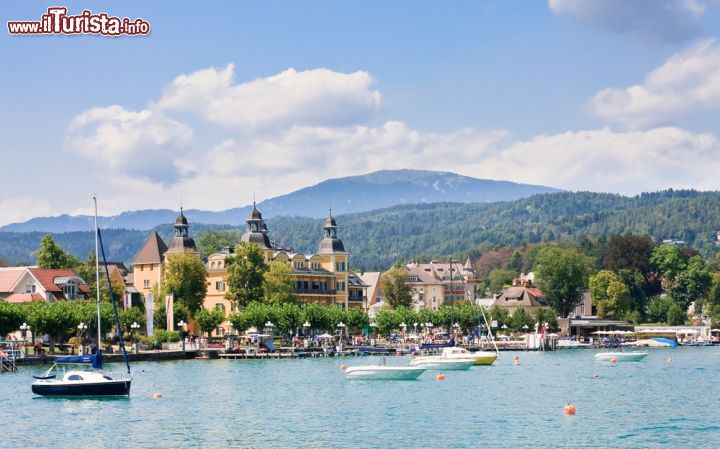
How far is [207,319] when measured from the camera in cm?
11875

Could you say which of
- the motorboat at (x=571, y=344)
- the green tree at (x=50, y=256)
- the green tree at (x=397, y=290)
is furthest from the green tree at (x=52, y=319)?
the motorboat at (x=571, y=344)

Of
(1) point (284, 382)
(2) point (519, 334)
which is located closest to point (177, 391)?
(1) point (284, 382)

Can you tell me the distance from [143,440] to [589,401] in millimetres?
26200

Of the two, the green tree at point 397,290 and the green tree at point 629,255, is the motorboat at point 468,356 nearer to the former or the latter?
the green tree at point 397,290

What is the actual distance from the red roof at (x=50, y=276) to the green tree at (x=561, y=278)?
67.5m

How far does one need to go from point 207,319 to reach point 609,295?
232 feet

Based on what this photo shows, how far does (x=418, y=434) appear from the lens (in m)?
47.6

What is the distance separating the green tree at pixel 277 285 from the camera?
124 meters

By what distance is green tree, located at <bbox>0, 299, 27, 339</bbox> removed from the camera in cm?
9406

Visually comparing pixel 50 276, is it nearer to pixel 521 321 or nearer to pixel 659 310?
pixel 521 321

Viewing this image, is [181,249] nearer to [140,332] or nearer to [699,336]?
[140,332]

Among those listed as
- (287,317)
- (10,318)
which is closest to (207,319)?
(287,317)

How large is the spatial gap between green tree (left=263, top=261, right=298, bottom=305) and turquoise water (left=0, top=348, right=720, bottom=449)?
3832 centimetres

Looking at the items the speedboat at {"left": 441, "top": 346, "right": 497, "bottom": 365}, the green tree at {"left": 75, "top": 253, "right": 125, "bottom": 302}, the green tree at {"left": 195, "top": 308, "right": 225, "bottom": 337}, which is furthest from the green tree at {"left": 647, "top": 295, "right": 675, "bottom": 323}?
the speedboat at {"left": 441, "top": 346, "right": 497, "bottom": 365}
